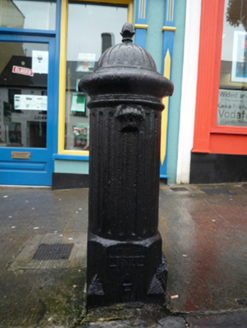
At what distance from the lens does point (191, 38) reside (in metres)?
5.29

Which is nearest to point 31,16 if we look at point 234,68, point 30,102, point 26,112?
point 30,102

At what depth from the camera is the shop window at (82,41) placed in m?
5.41

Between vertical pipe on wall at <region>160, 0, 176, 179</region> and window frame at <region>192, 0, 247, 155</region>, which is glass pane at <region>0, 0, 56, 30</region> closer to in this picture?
vertical pipe on wall at <region>160, 0, 176, 179</region>

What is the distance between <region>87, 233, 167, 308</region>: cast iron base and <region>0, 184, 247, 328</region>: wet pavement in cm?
8

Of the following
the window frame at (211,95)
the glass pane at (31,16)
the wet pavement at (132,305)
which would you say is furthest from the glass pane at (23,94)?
the window frame at (211,95)

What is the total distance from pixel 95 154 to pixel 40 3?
509 cm

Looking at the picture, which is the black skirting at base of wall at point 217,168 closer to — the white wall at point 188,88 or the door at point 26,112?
the white wall at point 188,88

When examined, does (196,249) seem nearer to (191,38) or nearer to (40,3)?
(191,38)

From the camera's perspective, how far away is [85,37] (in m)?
5.45

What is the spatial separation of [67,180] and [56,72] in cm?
232

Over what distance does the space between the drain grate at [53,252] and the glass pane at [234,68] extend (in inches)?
176

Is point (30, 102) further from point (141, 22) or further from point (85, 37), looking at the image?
point (141, 22)

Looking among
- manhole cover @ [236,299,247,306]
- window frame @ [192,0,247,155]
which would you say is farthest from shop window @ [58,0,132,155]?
manhole cover @ [236,299,247,306]

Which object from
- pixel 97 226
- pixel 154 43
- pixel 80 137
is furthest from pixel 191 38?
pixel 97 226
